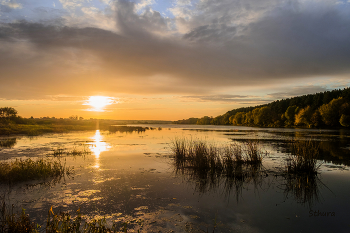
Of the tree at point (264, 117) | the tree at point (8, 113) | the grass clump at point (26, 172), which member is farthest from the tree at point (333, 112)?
the tree at point (8, 113)

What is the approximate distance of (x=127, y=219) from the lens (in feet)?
20.2

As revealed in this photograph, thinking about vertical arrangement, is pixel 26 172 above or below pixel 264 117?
below

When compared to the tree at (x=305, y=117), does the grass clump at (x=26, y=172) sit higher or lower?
lower

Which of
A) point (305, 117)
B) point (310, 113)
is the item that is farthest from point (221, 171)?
point (310, 113)

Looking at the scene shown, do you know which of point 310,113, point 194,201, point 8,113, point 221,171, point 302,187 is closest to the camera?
point 194,201

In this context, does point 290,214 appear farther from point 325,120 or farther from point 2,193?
point 325,120

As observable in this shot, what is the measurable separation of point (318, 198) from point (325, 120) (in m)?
87.3

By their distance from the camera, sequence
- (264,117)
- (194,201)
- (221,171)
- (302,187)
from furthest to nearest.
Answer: (264,117), (221,171), (302,187), (194,201)

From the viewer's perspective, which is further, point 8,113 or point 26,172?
point 8,113

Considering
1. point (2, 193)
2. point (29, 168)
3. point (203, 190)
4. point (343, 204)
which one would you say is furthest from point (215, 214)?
point (29, 168)

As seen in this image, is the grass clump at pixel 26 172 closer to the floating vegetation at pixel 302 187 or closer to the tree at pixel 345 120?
the floating vegetation at pixel 302 187

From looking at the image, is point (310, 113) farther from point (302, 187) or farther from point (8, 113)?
point (8, 113)

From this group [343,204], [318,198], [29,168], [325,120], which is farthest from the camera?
[325,120]

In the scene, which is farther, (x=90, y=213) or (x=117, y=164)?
(x=117, y=164)
